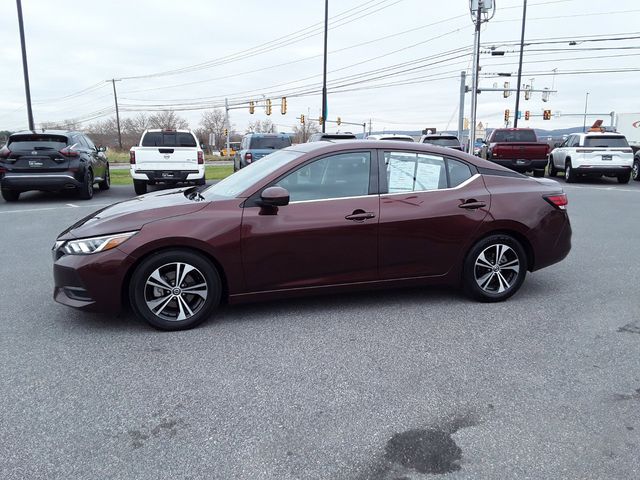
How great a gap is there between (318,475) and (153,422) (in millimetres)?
1041

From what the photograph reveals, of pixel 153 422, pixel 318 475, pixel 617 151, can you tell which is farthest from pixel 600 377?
pixel 617 151

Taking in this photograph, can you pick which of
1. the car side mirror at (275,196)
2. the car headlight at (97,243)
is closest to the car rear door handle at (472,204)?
the car side mirror at (275,196)

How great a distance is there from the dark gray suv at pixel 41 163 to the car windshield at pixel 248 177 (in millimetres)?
8770

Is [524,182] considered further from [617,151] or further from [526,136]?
[526,136]

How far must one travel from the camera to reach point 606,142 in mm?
18922

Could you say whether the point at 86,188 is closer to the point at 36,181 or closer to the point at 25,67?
the point at 36,181

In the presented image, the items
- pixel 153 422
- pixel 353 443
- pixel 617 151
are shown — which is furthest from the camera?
pixel 617 151

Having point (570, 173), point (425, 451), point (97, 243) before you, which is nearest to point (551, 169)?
point (570, 173)

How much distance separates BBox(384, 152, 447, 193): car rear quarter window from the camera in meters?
5.07

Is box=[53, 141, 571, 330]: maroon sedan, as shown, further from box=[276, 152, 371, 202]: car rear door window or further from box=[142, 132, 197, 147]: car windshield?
box=[142, 132, 197, 147]: car windshield

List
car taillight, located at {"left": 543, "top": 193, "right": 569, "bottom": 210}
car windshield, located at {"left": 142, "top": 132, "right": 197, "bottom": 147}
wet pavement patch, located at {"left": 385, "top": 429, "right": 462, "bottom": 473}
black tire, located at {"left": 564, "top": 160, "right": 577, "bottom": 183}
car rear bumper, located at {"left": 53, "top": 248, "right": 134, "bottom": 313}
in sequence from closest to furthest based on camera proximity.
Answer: wet pavement patch, located at {"left": 385, "top": 429, "right": 462, "bottom": 473} → car rear bumper, located at {"left": 53, "top": 248, "right": 134, "bottom": 313} → car taillight, located at {"left": 543, "top": 193, "right": 569, "bottom": 210} → car windshield, located at {"left": 142, "top": 132, "right": 197, "bottom": 147} → black tire, located at {"left": 564, "top": 160, "right": 577, "bottom": 183}

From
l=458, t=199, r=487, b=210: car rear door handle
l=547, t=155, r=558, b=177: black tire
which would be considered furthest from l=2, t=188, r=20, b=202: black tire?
l=547, t=155, r=558, b=177: black tire

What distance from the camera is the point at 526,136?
22.9m

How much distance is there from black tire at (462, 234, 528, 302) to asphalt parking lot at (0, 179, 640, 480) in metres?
0.17
